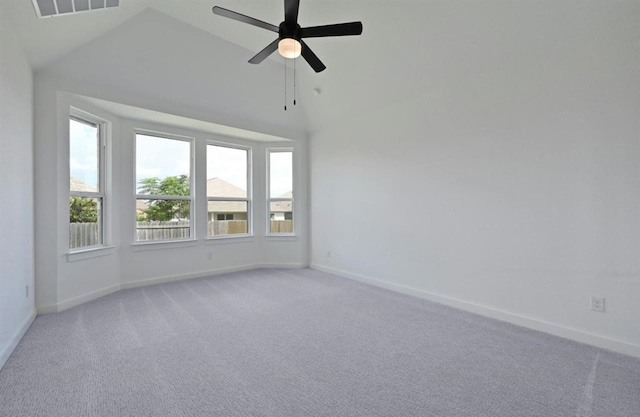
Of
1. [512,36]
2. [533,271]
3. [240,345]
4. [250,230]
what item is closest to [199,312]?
[240,345]

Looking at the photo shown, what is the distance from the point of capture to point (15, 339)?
8.29ft

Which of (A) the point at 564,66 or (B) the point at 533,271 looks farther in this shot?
(B) the point at 533,271

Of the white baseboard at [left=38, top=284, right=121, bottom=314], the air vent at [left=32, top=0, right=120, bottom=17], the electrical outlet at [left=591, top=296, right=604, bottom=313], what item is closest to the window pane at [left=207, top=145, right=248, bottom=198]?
the white baseboard at [left=38, top=284, right=121, bottom=314]

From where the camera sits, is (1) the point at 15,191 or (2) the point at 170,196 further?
(2) the point at 170,196

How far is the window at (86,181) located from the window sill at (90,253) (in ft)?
0.42

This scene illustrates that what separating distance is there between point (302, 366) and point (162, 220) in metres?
3.66

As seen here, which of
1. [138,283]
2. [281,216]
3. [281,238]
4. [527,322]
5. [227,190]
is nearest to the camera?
[527,322]

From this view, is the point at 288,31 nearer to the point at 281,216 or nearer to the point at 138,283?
the point at 281,216

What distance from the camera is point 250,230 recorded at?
583 cm

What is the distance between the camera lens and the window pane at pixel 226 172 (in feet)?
17.6

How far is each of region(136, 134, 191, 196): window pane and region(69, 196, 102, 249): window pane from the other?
665mm

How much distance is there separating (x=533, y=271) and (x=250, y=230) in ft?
14.8

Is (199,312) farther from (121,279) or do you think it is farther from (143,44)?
(143,44)

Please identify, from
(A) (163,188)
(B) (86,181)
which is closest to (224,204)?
(A) (163,188)
